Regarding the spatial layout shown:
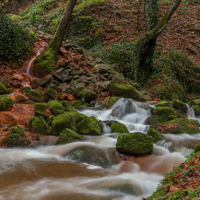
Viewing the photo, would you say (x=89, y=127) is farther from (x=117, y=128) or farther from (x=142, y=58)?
(x=142, y=58)

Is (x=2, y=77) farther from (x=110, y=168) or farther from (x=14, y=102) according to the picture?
(x=110, y=168)

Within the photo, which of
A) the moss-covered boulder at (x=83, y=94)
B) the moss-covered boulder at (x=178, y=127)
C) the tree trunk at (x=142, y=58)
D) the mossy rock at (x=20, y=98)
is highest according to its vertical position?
the tree trunk at (x=142, y=58)

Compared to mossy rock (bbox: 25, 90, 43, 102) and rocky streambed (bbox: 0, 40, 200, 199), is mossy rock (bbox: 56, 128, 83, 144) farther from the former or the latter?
mossy rock (bbox: 25, 90, 43, 102)

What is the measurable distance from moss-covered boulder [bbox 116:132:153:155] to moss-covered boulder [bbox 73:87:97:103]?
15.1ft

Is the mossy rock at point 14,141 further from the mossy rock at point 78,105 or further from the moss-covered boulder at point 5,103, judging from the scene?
the mossy rock at point 78,105

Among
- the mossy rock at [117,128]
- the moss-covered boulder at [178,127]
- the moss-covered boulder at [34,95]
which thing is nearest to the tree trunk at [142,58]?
the moss-covered boulder at [178,127]

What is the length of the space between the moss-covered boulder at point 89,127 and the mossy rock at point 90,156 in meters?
1.24

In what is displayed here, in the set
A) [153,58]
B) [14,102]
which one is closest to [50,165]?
[14,102]

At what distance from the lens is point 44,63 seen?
10906 mm

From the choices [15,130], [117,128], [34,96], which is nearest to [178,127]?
[117,128]

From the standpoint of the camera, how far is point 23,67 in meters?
10.9

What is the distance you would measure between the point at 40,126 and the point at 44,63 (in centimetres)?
534

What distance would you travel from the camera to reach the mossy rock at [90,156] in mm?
5160

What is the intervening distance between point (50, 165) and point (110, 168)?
153 centimetres
